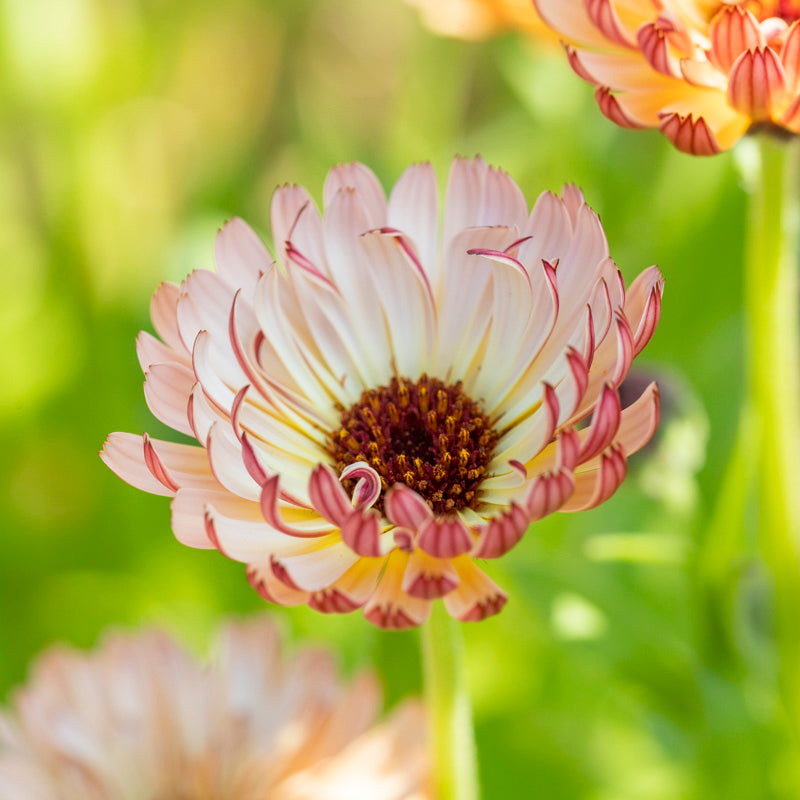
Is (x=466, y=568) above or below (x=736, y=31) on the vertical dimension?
below

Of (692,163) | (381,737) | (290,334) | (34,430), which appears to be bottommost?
(381,737)

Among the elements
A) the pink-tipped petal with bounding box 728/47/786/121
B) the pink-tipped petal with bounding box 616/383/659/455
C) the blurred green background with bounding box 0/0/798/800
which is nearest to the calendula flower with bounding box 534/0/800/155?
the pink-tipped petal with bounding box 728/47/786/121

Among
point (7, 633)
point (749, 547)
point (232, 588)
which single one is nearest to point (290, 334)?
point (749, 547)

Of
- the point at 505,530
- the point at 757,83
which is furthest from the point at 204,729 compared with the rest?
the point at 757,83

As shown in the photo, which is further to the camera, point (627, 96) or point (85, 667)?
point (85, 667)

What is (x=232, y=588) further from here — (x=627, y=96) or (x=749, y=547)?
(x=627, y=96)

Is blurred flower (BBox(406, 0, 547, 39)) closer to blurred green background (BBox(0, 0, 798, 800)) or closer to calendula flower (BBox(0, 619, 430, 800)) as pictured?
blurred green background (BBox(0, 0, 798, 800))

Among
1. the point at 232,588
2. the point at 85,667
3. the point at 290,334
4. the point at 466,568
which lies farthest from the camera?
the point at 232,588

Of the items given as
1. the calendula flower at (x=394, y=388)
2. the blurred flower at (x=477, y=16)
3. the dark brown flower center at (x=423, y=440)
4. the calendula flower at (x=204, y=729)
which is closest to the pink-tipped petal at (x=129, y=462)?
the calendula flower at (x=394, y=388)
